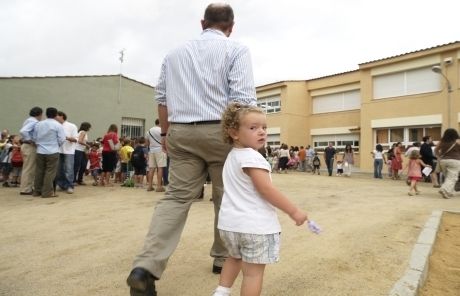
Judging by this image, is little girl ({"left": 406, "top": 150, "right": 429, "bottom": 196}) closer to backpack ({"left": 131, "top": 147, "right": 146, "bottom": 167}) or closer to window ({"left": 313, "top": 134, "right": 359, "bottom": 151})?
backpack ({"left": 131, "top": 147, "right": 146, "bottom": 167})

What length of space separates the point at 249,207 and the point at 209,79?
1089 mm

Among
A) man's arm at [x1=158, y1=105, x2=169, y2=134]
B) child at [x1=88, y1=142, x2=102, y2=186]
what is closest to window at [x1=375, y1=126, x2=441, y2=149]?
child at [x1=88, y1=142, x2=102, y2=186]

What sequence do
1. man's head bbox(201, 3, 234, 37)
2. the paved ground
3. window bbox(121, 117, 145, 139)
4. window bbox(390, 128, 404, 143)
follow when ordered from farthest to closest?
window bbox(121, 117, 145, 139)
window bbox(390, 128, 404, 143)
man's head bbox(201, 3, 234, 37)
the paved ground

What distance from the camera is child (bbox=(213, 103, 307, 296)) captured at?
78.8 inches

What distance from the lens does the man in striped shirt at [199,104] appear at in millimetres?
2582

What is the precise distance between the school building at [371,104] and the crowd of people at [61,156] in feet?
45.5

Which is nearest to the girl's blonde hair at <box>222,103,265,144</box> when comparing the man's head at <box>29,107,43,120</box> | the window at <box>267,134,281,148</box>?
the man's head at <box>29,107,43,120</box>

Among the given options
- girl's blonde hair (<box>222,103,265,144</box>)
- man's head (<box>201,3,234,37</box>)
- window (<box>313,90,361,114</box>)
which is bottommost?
girl's blonde hair (<box>222,103,265,144</box>)

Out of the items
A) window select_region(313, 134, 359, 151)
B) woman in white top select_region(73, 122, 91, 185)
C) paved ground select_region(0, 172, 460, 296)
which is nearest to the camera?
paved ground select_region(0, 172, 460, 296)

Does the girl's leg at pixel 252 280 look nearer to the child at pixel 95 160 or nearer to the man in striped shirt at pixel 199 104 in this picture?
the man in striped shirt at pixel 199 104

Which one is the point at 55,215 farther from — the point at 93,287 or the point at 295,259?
the point at 295,259

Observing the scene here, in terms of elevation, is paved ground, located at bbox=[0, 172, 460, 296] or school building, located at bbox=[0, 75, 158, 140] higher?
school building, located at bbox=[0, 75, 158, 140]

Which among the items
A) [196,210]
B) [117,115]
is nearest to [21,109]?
[117,115]

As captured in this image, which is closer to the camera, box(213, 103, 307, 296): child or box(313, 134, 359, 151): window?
box(213, 103, 307, 296): child
